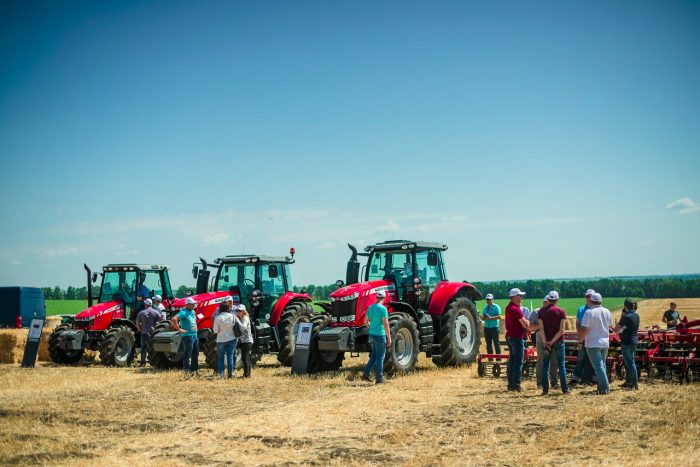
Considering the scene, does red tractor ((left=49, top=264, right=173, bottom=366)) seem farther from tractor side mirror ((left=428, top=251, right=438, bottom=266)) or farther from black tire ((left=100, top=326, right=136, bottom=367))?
tractor side mirror ((left=428, top=251, right=438, bottom=266))

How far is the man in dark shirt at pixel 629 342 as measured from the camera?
11.4 metres

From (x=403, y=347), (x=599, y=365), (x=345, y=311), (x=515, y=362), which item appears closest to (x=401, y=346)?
(x=403, y=347)

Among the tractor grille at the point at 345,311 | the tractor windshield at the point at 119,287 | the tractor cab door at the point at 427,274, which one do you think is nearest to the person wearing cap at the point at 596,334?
the tractor cab door at the point at 427,274

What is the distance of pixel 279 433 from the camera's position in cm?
859

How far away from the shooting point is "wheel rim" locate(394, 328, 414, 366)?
13922mm

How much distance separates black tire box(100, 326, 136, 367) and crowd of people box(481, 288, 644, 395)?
992cm

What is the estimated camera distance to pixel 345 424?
9.10 meters

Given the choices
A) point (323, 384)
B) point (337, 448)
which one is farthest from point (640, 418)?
point (323, 384)

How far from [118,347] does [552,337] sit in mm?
10950

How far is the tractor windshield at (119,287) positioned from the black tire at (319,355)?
6511 millimetres

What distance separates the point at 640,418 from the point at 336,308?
21.7ft

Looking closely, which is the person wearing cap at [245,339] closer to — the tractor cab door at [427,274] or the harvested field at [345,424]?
the harvested field at [345,424]

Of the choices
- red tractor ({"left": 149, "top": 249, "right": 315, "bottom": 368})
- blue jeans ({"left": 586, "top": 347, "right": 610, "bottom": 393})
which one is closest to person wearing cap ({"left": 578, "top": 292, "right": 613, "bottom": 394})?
blue jeans ({"left": 586, "top": 347, "right": 610, "bottom": 393})

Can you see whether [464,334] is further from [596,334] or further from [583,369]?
[596,334]
